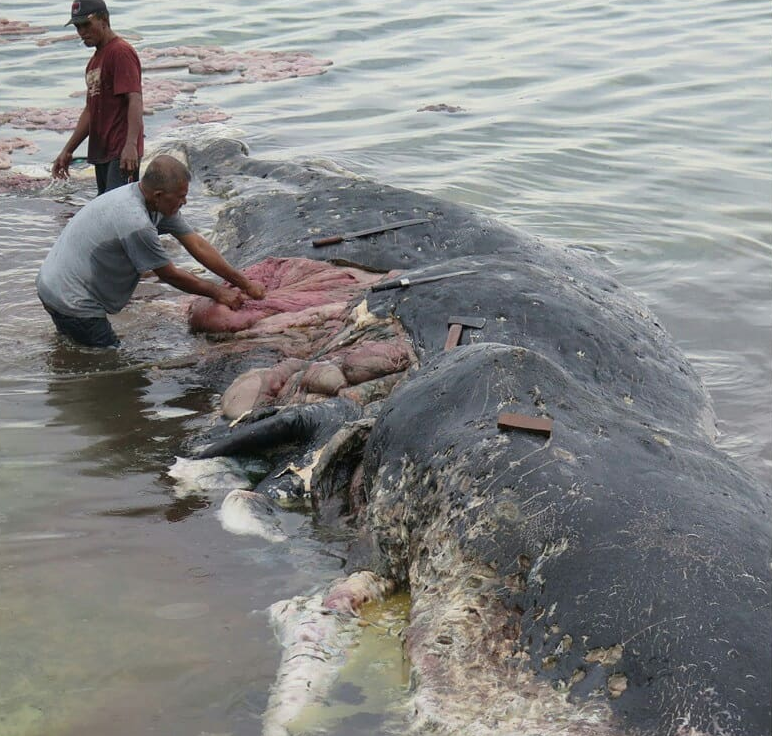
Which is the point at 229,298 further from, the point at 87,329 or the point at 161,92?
the point at 161,92

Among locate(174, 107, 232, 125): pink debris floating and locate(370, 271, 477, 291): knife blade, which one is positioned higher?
locate(370, 271, 477, 291): knife blade

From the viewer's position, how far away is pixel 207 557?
511 cm

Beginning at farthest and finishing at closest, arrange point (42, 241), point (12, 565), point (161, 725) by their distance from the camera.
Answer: point (42, 241)
point (12, 565)
point (161, 725)

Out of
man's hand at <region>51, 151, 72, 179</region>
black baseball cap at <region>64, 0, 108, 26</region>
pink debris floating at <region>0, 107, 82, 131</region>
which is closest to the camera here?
black baseball cap at <region>64, 0, 108, 26</region>

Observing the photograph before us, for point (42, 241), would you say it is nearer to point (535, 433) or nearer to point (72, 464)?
point (72, 464)

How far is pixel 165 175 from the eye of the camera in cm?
754

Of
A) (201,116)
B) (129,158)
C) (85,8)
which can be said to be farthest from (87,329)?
(201,116)

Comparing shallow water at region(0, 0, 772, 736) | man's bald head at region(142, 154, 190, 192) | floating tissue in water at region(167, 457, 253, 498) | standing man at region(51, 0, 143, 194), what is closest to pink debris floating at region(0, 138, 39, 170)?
shallow water at region(0, 0, 772, 736)

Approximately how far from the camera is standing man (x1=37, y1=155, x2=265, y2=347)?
7.65m

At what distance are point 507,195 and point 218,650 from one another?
9403 mm

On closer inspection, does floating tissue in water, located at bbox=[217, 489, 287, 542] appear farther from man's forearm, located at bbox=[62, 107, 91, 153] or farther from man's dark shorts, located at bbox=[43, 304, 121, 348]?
man's forearm, located at bbox=[62, 107, 91, 153]

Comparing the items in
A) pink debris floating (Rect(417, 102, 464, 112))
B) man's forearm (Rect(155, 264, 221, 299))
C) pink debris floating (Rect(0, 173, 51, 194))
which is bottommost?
pink debris floating (Rect(417, 102, 464, 112))

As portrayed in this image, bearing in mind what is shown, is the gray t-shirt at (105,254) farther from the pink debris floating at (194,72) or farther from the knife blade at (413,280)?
the pink debris floating at (194,72)

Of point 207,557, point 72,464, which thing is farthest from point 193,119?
point 207,557
